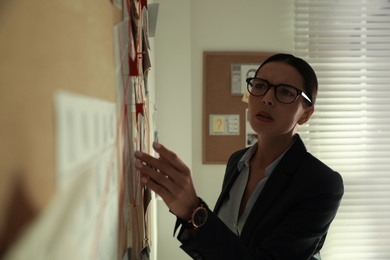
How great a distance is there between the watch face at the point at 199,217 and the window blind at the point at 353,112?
1962 millimetres

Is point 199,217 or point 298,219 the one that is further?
point 298,219

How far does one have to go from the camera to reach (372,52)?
8.13 ft

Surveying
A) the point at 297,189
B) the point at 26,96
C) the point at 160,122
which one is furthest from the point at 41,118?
the point at 160,122

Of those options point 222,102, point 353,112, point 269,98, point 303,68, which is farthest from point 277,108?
point 353,112

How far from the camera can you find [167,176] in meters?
0.57

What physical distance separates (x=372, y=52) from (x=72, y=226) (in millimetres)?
2693

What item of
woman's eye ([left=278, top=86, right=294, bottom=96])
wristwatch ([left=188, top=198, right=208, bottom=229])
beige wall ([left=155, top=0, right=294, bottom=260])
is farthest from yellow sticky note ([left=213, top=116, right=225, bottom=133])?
wristwatch ([left=188, top=198, right=208, bottom=229])

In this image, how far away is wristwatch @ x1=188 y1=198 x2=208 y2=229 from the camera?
0.64 metres

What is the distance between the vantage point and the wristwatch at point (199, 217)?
0.64 m

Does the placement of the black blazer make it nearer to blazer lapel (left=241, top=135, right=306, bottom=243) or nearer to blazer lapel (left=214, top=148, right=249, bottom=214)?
blazer lapel (left=241, top=135, right=306, bottom=243)

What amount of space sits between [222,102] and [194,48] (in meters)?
0.43

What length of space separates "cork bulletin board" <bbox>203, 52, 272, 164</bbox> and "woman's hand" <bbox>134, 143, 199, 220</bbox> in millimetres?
1877

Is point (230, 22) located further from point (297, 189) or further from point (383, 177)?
point (297, 189)

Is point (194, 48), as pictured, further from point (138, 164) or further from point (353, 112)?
point (138, 164)
